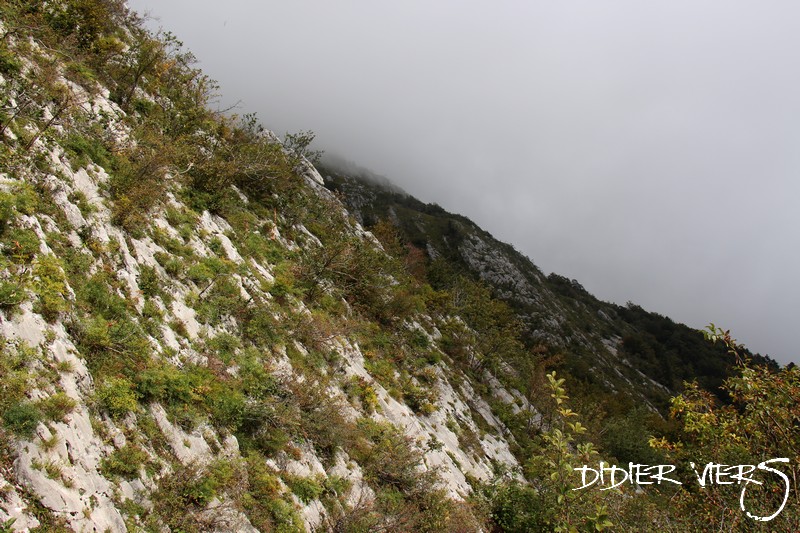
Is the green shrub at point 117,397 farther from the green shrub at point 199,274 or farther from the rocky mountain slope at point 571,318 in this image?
the rocky mountain slope at point 571,318

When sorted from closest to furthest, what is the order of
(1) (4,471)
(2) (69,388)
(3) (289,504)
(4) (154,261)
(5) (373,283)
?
(1) (4,471)
(2) (69,388)
(3) (289,504)
(4) (154,261)
(5) (373,283)

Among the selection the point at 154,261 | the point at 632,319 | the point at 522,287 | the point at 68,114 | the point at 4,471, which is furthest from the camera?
the point at 632,319

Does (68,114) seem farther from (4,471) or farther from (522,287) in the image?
(522,287)

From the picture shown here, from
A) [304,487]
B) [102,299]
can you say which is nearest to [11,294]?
[102,299]

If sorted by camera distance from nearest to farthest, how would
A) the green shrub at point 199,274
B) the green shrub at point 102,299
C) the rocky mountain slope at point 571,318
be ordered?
the green shrub at point 102,299 < the green shrub at point 199,274 < the rocky mountain slope at point 571,318

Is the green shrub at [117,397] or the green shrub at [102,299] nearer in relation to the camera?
the green shrub at [117,397]

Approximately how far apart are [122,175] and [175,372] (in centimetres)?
689

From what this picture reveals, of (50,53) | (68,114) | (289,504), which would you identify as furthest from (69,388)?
(50,53)

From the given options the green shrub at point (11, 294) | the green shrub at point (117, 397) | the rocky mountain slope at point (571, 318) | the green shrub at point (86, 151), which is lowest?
the green shrub at point (117, 397)

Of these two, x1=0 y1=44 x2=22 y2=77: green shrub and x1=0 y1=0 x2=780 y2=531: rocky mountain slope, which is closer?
x1=0 y1=0 x2=780 y2=531: rocky mountain slope

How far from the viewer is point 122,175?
11883 mm

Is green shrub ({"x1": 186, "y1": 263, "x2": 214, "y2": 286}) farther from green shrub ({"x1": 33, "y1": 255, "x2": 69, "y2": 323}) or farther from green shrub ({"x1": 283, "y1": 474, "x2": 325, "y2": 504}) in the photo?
green shrub ({"x1": 283, "y1": 474, "x2": 325, "y2": 504})

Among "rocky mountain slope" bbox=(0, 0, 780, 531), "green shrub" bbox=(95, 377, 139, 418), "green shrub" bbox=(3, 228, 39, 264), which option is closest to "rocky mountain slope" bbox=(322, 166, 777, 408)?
"rocky mountain slope" bbox=(0, 0, 780, 531)

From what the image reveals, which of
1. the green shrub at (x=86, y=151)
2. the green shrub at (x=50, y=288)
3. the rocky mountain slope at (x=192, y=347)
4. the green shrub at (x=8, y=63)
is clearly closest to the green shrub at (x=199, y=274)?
the rocky mountain slope at (x=192, y=347)
